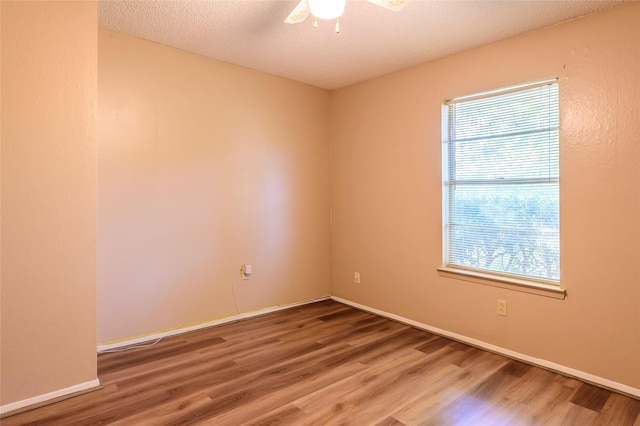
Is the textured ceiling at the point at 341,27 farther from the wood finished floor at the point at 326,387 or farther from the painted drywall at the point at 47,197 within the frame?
the wood finished floor at the point at 326,387

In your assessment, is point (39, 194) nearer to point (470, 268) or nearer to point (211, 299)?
point (211, 299)

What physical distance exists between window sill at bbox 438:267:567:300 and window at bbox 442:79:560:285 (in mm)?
56

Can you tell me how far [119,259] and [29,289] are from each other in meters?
0.87

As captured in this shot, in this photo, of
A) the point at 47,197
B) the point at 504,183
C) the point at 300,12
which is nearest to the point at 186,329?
the point at 47,197

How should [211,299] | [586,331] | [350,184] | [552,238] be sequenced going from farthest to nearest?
[350,184]
[211,299]
[552,238]
[586,331]

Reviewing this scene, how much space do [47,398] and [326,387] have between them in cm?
165

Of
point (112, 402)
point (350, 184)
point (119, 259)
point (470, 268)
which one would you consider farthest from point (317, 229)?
point (112, 402)

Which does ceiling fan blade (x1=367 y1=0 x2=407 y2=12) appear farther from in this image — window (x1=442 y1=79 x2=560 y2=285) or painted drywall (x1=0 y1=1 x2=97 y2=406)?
painted drywall (x1=0 y1=1 x2=97 y2=406)

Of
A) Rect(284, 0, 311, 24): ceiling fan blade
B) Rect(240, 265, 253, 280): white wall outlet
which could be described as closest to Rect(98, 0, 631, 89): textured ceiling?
Rect(284, 0, 311, 24): ceiling fan blade

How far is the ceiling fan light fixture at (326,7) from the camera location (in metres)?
1.85

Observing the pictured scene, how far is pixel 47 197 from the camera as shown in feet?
7.22

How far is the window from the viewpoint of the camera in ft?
9.07

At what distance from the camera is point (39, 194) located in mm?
2176

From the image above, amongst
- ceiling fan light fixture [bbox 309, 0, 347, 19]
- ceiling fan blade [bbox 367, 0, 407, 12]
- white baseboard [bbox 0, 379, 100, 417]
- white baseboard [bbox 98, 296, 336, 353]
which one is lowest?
white baseboard [bbox 0, 379, 100, 417]
